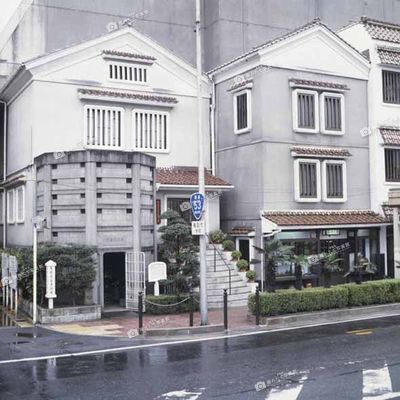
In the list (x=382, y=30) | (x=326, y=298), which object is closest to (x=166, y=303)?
(x=326, y=298)

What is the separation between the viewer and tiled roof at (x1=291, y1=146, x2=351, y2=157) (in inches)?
945

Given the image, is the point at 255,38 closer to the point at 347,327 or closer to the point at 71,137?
the point at 71,137

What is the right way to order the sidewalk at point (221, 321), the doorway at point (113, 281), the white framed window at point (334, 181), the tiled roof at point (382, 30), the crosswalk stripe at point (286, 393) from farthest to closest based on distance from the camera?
the tiled roof at point (382, 30)
the white framed window at point (334, 181)
the doorway at point (113, 281)
the sidewalk at point (221, 321)
the crosswalk stripe at point (286, 393)

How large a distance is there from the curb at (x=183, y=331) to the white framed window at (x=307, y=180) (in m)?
9.70

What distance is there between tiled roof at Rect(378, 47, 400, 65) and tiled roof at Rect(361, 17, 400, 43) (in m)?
0.43

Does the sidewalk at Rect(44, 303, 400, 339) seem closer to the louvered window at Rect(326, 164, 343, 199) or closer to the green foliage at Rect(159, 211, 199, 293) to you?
the green foliage at Rect(159, 211, 199, 293)

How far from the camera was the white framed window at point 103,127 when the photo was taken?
76.0ft

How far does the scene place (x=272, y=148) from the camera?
23.8 meters

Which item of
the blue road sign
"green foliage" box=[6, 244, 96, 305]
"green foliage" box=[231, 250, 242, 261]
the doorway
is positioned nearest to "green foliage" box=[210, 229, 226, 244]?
"green foliage" box=[231, 250, 242, 261]

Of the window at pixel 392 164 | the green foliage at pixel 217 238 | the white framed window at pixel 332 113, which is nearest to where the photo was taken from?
the green foliage at pixel 217 238

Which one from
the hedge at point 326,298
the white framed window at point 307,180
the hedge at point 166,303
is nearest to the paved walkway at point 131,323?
the hedge at point 166,303

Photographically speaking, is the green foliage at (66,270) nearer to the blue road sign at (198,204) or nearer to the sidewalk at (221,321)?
the sidewalk at (221,321)

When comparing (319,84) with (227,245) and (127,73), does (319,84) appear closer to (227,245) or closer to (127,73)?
(227,245)

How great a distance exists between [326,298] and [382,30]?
46.9 ft
